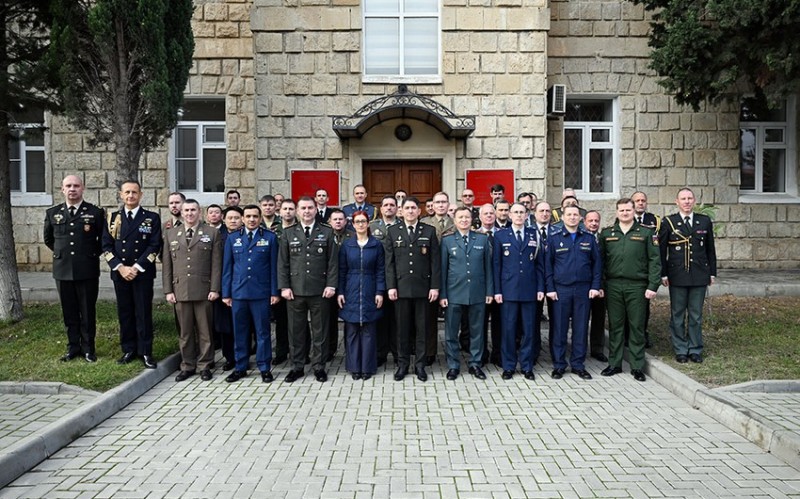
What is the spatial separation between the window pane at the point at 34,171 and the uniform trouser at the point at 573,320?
38.0ft

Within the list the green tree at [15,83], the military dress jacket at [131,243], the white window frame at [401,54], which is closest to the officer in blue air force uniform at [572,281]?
the military dress jacket at [131,243]

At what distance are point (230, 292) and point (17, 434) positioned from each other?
102 inches

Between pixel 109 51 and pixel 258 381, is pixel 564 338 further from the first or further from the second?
pixel 109 51

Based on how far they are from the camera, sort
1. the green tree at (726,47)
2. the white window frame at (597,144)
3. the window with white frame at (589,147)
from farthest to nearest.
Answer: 1. the window with white frame at (589,147)
2. the white window frame at (597,144)
3. the green tree at (726,47)

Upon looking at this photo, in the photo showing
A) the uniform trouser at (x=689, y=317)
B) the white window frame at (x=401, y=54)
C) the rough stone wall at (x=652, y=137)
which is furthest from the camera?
the rough stone wall at (x=652, y=137)

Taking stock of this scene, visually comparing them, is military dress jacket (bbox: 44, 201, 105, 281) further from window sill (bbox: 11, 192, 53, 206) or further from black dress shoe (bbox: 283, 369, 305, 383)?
window sill (bbox: 11, 192, 53, 206)

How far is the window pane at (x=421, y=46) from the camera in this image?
1195 cm

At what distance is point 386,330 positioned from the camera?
25.2 ft

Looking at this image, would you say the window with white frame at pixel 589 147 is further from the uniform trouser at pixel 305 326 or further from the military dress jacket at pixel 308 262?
the uniform trouser at pixel 305 326

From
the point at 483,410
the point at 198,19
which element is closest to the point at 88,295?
the point at 483,410

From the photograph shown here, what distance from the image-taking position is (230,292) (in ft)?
23.2

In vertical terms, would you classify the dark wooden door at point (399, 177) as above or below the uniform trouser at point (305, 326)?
above

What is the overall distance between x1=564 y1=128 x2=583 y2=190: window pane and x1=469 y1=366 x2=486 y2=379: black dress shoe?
24.3 feet

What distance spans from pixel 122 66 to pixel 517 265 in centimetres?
555
